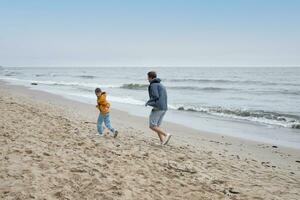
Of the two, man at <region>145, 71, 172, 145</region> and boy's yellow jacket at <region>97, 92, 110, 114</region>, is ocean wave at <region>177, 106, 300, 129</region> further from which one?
boy's yellow jacket at <region>97, 92, 110, 114</region>

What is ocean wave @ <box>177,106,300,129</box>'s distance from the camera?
14.5 meters

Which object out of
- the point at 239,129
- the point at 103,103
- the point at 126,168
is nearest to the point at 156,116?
the point at 103,103

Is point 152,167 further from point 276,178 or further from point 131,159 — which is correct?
point 276,178

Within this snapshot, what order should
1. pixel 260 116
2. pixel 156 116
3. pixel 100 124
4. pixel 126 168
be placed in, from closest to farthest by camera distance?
pixel 126 168 < pixel 156 116 < pixel 100 124 < pixel 260 116

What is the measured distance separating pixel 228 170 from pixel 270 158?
234cm

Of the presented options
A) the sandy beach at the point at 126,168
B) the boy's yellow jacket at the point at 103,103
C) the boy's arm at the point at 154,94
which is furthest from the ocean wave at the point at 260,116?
the boy's yellow jacket at the point at 103,103

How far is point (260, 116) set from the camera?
53.5 feet

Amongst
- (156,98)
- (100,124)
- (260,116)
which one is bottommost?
(260,116)

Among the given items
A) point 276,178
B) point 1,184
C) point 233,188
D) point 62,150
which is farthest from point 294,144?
point 1,184

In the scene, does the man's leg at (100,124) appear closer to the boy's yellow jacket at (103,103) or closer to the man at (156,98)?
the boy's yellow jacket at (103,103)

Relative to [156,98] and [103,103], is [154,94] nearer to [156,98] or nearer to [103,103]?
[156,98]

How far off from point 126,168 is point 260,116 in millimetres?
12109

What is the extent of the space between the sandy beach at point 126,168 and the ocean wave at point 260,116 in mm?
5805

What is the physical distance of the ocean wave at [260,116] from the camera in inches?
571
